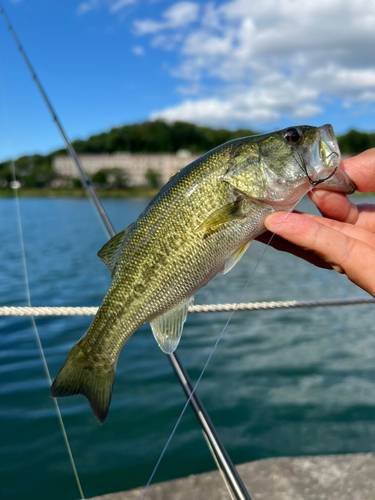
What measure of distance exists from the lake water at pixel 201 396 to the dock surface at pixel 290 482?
935mm

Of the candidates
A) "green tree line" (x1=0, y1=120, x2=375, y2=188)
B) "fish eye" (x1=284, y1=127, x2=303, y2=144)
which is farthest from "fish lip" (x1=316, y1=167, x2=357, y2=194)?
"green tree line" (x1=0, y1=120, x2=375, y2=188)

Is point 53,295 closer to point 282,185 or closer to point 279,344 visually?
point 279,344

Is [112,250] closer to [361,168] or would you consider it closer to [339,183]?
[339,183]

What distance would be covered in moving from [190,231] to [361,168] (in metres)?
1.03

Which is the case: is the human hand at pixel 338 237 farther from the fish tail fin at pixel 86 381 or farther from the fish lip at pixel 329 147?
the fish tail fin at pixel 86 381

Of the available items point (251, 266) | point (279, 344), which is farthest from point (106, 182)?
point (279, 344)

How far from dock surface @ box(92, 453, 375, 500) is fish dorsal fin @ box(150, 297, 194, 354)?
1655 mm

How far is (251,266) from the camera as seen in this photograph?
634 inches

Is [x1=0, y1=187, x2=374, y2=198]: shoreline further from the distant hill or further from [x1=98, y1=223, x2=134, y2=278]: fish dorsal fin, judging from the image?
[x1=98, y1=223, x2=134, y2=278]: fish dorsal fin

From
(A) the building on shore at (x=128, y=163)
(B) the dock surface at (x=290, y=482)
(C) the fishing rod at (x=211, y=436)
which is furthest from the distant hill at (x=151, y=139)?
(C) the fishing rod at (x=211, y=436)

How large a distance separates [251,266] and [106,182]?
355 feet

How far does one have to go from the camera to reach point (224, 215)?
1932 millimetres

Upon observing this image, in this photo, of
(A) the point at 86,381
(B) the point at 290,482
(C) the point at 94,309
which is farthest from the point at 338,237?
(B) the point at 290,482

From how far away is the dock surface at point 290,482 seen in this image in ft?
9.71
